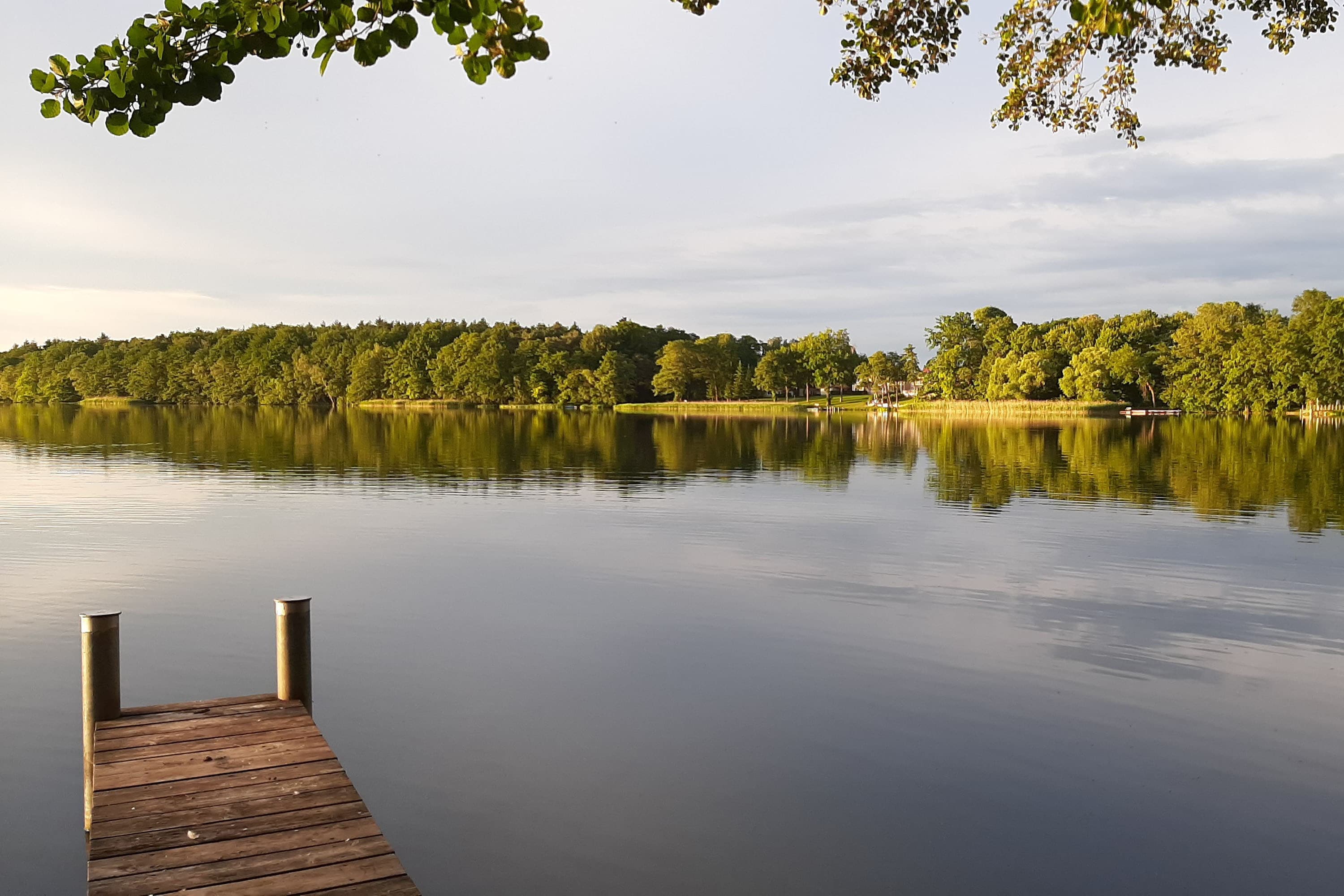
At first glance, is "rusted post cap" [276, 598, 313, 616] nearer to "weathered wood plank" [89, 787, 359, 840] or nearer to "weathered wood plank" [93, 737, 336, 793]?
"weathered wood plank" [93, 737, 336, 793]

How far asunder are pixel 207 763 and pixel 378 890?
211 centimetres

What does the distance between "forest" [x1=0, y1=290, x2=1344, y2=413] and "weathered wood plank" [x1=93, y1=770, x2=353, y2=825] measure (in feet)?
325

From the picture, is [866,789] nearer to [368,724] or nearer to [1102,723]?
[1102,723]

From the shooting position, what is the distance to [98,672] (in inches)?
273

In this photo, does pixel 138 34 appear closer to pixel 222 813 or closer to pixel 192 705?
pixel 222 813

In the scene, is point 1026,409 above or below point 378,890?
above

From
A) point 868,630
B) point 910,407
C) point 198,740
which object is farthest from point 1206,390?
point 198,740

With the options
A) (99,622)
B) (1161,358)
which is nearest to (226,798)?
(99,622)

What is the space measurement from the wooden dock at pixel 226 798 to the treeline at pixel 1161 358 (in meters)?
98.5

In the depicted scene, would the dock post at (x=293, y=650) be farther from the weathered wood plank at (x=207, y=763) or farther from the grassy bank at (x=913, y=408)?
the grassy bank at (x=913, y=408)

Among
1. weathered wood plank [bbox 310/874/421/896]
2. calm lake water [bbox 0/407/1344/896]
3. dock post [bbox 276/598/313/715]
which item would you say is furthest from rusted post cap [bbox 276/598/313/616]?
weathered wood plank [bbox 310/874/421/896]

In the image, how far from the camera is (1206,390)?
96.0 metres

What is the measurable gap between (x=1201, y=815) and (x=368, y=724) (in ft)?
21.8

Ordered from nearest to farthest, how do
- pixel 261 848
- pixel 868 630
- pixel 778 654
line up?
1. pixel 261 848
2. pixel 778 654
3. pixel 868 630
